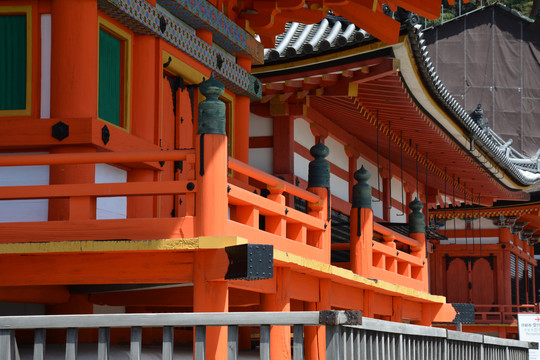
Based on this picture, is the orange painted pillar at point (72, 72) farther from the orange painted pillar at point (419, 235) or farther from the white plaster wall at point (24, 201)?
the orange painted pillar at point (419, 235)

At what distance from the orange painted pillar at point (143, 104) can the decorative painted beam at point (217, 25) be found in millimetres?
580

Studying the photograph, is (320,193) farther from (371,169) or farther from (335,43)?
(371,169)

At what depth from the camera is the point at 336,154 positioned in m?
15.6

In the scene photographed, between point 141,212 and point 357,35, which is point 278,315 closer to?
point 141,212

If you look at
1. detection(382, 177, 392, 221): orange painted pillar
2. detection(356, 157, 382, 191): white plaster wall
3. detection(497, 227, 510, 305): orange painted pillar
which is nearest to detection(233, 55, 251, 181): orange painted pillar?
detection(356, 157, 382, 191): white plaster wall

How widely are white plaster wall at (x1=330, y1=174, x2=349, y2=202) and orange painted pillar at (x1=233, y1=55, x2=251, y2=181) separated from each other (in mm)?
4134

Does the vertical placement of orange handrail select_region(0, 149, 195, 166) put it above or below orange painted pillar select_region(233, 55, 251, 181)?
below

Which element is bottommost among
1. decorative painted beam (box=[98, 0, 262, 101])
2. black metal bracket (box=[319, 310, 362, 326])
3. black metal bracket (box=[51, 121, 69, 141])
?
black metal bracket (box=[319, 310, 362, 326])

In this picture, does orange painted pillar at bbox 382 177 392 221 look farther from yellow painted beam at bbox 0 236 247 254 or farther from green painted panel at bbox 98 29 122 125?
yellow painted beam at bbox 0 236 247 254

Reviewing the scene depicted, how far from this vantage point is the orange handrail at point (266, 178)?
7.66m

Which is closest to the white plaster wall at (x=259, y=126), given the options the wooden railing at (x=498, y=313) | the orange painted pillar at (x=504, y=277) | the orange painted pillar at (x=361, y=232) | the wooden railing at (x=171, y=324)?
the orange painted pillar at (x=361, y=232)

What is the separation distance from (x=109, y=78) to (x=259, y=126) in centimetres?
521

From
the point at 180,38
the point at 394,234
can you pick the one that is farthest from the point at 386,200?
the point at 180,38

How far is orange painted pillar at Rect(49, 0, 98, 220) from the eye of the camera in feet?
25.5
